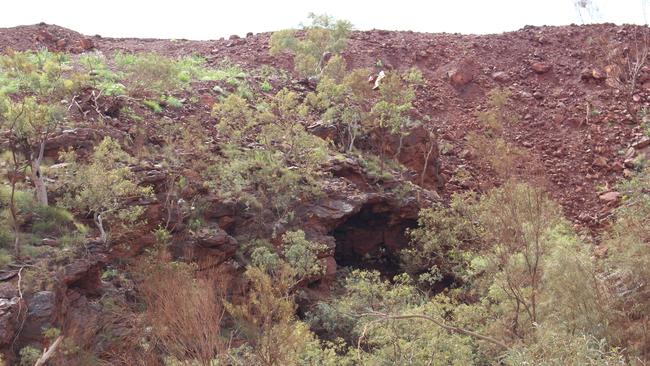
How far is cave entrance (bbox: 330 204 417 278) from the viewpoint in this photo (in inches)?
870

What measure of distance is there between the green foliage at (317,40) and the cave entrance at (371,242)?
29.6ft

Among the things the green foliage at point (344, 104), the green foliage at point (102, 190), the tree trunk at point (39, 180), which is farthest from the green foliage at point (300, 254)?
the green foliage at point (344, 104)

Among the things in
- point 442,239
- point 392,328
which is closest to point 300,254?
point 392,328

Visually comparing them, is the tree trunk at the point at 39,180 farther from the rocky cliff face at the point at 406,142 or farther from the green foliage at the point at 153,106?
the green foliage at the point at 153,106

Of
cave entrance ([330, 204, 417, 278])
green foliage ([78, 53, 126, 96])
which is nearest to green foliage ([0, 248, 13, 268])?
green foliage ([78, 53, 126, 96])

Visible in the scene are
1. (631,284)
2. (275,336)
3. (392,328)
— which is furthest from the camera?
(392,328)

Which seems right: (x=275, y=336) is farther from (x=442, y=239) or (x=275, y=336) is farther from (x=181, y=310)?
(x=442, y=239)

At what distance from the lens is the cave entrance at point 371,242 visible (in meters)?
22.1

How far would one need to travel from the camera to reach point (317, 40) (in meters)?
29.2

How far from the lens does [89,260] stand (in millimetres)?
14312

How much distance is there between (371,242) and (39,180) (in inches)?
442

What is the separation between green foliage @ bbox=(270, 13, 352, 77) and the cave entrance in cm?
901

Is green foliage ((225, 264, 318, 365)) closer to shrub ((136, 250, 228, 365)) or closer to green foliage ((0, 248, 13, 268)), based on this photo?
shrub ((136, 250, 228, 365))

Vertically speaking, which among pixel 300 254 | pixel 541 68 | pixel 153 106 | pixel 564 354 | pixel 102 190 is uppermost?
pixel 541 68
